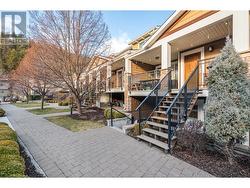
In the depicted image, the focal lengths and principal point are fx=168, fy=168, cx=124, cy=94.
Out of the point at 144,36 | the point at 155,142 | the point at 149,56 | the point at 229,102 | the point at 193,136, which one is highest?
the point at 144,36

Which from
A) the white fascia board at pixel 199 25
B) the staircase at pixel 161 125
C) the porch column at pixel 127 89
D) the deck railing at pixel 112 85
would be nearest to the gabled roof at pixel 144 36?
the porch column at pixel 127 89

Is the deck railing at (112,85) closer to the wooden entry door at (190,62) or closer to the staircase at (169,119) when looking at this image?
the wooden entry door at (190,62)

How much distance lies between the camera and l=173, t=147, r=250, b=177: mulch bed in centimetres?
392

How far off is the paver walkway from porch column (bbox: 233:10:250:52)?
4.12m

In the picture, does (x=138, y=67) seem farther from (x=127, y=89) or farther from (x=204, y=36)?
(x=204, y=36)

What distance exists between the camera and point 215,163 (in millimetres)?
4352

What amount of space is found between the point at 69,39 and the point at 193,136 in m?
8.48

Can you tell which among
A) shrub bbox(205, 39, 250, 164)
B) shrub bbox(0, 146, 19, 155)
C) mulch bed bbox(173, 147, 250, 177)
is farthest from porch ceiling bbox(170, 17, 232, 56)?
shrub bbox(0, 146, 19, 155)

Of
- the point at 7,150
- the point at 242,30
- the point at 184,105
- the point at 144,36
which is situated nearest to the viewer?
the point at 7,150

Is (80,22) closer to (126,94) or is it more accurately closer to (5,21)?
(5,21)

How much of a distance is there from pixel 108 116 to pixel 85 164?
5.36 metres

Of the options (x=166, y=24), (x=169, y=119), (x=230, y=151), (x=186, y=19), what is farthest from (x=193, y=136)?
(x=166, y=24)

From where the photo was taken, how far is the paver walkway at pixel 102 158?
159 inches

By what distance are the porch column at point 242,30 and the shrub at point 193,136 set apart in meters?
2.87
